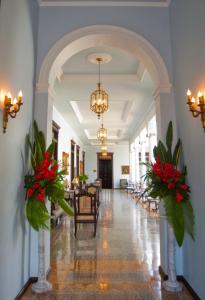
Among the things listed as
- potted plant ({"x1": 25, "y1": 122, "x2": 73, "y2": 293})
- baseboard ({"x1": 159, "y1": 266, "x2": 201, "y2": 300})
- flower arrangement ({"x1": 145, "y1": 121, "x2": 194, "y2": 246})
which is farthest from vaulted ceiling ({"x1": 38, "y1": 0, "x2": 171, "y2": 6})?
baseboard ({"x1": 159, "y1": 266, "x2": 201, "y2": 300})

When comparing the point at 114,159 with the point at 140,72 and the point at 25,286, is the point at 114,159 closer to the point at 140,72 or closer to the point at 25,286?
the point at 140,72

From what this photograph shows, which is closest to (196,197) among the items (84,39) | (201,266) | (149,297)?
(201,266)

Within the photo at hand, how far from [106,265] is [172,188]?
6.20ft

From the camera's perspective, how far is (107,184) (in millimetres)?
20172

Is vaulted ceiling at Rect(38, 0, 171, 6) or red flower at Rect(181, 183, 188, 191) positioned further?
vaulted ceiling at Rect(38, 0, 171, 6)

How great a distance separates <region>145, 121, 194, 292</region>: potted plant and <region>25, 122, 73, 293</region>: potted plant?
3.89 feet

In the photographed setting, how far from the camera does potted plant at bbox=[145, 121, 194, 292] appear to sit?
2.67 meters

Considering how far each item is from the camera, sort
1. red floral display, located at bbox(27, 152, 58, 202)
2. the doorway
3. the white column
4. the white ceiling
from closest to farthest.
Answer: red floral display, located at bbox(27, 152, 58, 202) → the white column → the white ceiling → the doorway

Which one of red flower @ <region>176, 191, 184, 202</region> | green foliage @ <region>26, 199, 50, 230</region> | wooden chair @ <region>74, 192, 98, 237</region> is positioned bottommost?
wooden chair @ <region>74, 192, 98, 237</region>

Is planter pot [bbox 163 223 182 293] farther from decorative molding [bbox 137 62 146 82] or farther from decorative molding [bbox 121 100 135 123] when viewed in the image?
decorative molding [bbox 121 100 135 123]

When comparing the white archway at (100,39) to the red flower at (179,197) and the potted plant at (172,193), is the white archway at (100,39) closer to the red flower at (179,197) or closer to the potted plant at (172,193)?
the potted plant at (172,193)

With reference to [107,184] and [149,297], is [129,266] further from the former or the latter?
[107,184]

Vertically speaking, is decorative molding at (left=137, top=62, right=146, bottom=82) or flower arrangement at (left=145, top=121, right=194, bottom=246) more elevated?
decorative molding at (left=137, top=62, right=146, bottom=82)

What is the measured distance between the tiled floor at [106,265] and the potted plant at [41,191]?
43 cm
